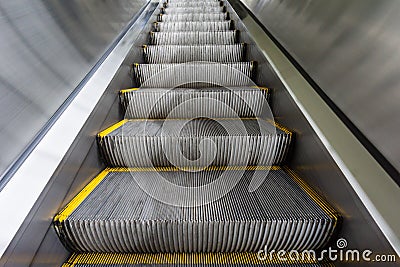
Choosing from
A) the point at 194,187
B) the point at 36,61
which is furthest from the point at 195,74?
the point at 36,61

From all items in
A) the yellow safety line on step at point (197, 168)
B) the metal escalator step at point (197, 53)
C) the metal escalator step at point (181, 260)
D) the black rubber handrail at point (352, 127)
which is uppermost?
the black rubber handrail at point (352, 127)

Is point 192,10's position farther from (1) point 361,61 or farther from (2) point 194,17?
(1) point 361,61

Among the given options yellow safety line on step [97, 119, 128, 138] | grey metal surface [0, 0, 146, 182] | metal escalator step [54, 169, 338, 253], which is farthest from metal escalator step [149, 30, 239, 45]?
metal escalator step [54, 169, 338, 253]

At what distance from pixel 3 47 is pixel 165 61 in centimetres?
172

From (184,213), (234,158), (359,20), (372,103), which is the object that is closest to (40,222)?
(184,213)

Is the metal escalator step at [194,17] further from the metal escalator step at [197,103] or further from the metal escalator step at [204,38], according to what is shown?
the metal escalator step at [197,103]

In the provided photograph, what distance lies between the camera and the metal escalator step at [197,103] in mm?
1900

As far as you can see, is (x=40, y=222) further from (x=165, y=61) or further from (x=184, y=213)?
(x=165, y=61)

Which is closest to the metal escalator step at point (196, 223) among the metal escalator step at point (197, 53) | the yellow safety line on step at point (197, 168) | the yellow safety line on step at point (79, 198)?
the yellow safety line on step at point (79, 198)

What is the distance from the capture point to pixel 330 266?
1074 mm

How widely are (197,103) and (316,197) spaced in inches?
39.0

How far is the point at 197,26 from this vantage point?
3.29 metres

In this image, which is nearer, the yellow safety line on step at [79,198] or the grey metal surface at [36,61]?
the grey metal surface at [36,61]

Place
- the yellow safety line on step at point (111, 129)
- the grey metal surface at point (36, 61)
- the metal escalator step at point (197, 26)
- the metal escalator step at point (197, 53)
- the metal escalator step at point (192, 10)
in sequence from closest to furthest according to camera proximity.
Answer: the grey metal surface at point (36, 61), the yellow safety line on step at point (111, 129), the metal escalator step at point (197, 53), the metal escalator step at point (197, 26), the metal escalator step at point (192, 10)
